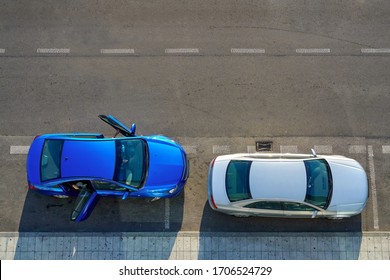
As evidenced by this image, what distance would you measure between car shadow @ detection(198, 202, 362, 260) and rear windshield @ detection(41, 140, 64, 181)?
4442 millimetres

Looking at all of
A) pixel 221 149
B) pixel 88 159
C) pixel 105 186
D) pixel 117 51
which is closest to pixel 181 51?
pixel 117 51

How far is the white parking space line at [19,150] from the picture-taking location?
1121 cm

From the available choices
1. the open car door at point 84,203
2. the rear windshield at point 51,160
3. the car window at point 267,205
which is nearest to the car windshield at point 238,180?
the car window at point 267,205

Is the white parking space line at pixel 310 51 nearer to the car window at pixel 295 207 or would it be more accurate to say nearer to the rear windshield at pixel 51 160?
the car window at pixel 295 207

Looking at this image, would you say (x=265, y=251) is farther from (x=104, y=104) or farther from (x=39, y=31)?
(x=39, y=31)

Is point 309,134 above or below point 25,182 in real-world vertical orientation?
above

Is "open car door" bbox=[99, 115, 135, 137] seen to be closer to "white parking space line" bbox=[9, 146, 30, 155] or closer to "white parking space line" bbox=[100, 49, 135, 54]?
"white parking space line" bbox=[100, 49, 135, 54]

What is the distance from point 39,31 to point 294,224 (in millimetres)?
10108

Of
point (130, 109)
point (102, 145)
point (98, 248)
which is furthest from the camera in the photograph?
point (130, 109)

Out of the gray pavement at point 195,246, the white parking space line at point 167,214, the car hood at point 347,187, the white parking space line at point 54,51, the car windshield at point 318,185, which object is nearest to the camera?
the car windshield at point 318,185

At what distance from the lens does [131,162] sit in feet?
32.9

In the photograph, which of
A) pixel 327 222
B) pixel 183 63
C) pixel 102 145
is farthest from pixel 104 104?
pixel 327 222

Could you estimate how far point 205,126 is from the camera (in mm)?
11367

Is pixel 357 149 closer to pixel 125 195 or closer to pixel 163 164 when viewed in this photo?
pixel 163 164
